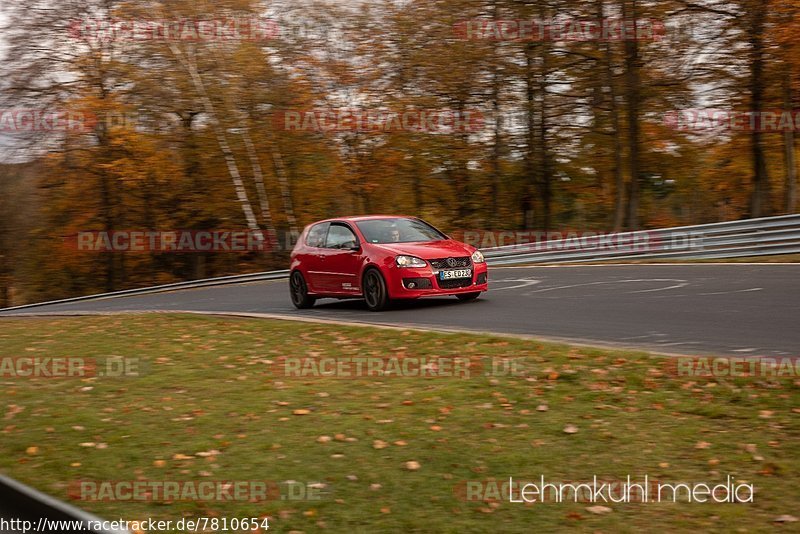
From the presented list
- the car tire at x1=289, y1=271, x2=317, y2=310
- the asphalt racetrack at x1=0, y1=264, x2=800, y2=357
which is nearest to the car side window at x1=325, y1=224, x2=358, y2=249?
the car tire at x1=289, y1=271, x2=317, y2=310

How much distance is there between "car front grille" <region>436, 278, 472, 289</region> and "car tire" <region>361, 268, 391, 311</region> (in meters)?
0.87

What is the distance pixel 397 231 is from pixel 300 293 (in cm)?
241

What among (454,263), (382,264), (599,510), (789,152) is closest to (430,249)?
(454,263)

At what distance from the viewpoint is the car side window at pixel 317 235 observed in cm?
1641

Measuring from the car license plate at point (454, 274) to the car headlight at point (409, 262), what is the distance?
0.34 metres

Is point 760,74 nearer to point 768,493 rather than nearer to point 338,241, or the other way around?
point 338,241

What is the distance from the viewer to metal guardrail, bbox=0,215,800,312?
19469 millimetres

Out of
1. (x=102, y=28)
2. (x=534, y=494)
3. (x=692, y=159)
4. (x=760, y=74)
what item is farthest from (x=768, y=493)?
(x=102, y=28)

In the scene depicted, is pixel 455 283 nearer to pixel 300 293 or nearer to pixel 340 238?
pixel 340 238

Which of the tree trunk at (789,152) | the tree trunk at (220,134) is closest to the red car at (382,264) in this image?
the tree trunk at (789,152)

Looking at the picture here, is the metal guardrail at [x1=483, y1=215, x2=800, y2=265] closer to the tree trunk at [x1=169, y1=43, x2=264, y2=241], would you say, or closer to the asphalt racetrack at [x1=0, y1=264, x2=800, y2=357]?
the asphalt racetrack at [x1=0, y1=264, x2=800, y2=357]

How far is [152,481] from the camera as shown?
5.90 meters

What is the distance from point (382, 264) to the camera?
14.6 m

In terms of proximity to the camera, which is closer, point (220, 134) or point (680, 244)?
point (680, 244)
